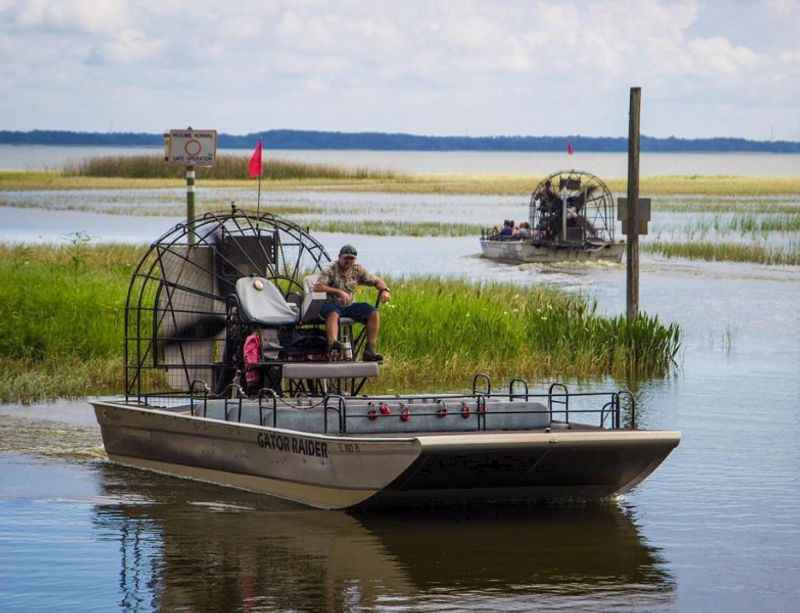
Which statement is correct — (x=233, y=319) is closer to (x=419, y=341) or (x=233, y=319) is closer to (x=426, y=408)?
(x=426, y=408)

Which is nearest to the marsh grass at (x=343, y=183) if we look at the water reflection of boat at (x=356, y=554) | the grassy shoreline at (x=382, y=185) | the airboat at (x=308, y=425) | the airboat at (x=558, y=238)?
the grassy shoreline at (x=382, y=185)

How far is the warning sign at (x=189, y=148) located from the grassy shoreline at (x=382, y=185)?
276ft

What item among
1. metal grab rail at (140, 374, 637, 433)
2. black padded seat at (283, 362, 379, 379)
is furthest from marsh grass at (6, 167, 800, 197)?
metal grab rail at (140, 374, 637, 433)

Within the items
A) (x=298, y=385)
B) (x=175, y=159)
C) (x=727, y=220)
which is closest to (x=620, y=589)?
(x=298, y=385)

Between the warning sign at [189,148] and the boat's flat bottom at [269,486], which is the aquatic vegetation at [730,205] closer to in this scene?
the warning sign at [189,148]

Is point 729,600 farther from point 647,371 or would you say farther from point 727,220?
point 727,220

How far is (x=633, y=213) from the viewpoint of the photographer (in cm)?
2633

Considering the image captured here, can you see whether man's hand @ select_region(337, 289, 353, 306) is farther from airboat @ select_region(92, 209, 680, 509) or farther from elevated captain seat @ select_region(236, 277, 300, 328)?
elevated captain seat @ select_region(236, 277, 300, 328)

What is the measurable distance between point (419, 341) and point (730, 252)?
30.9 m

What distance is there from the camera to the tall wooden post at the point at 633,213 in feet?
86.4

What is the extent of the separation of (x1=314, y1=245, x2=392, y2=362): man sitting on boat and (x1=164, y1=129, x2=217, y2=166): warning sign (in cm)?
615

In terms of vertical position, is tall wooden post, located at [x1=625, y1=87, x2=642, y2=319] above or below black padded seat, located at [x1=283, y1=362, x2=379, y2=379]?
above

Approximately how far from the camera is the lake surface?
12.2 meters

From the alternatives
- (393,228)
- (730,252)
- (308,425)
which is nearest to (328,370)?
(308,425)
